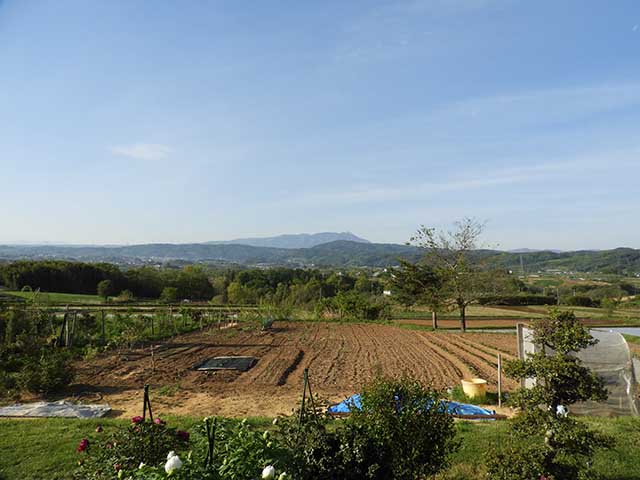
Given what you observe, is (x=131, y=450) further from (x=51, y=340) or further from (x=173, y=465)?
(x=51, y=340)

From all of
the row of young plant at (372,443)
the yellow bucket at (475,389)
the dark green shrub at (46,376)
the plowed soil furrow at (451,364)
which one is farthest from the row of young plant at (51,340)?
the plowed soil furrow at (451,364)

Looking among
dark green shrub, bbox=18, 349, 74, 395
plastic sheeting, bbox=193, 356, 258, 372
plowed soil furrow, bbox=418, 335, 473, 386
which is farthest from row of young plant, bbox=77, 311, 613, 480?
plastic sheeting, bbox=193, 356, 258, 372

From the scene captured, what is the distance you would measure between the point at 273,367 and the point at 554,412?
8.98 metres

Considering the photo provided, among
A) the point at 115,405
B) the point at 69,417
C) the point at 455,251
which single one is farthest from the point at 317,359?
the point at 455,251

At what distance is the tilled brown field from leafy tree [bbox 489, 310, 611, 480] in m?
1.23

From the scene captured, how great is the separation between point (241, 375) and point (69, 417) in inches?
174

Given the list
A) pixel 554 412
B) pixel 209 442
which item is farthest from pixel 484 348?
pixel 209 442

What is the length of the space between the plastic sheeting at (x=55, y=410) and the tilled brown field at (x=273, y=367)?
0.46 m

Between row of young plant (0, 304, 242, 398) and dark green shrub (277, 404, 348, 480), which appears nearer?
dark green shrub (277, 404, 348, 480)

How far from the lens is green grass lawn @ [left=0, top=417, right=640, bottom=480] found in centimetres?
472

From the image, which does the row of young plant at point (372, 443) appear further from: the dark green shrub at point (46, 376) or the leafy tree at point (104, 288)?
the leafy tree at point (104, 288)

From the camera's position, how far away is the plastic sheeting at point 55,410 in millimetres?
7551

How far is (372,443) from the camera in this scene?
347 centimetres

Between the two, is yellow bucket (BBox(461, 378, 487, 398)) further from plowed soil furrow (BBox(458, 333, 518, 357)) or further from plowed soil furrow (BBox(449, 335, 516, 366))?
plowed soil furrow (BBox(458, 333, 518, 357))
